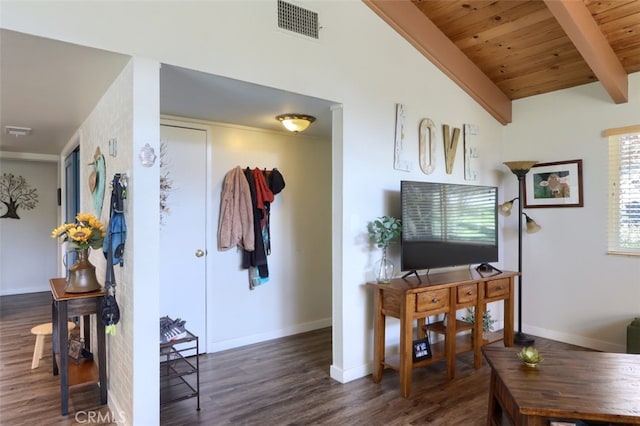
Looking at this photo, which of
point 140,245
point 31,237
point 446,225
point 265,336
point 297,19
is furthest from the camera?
point 31,237

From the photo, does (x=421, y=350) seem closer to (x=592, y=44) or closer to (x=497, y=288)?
(x=497, y=288)

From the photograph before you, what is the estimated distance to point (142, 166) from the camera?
2127 mm

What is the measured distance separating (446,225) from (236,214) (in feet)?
6.53

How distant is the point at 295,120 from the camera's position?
3.41 metres

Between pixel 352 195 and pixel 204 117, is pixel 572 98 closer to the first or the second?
pixel 352 195

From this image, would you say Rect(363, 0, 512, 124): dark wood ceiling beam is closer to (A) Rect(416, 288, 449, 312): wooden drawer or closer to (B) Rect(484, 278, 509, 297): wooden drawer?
(B) Rect(484, 278, 509, 297): wooden drawer

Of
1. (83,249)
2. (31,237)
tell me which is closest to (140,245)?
(83,249)

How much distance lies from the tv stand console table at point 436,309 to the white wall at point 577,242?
79 centimetres

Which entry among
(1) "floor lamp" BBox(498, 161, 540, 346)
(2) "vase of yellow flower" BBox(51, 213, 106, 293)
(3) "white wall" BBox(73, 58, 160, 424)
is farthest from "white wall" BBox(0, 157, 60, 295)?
(1) "floor lamp" BBox(498, 161, 540, 346)

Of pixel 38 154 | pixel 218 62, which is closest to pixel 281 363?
pixel 218 62

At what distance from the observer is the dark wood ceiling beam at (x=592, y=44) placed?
106 inches

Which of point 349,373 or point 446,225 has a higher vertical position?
point 446,225

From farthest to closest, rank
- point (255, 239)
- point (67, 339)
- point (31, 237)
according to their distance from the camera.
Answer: point (31, 237), point (255, 239), point (67, 339)

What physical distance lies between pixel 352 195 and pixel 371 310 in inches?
39.2
